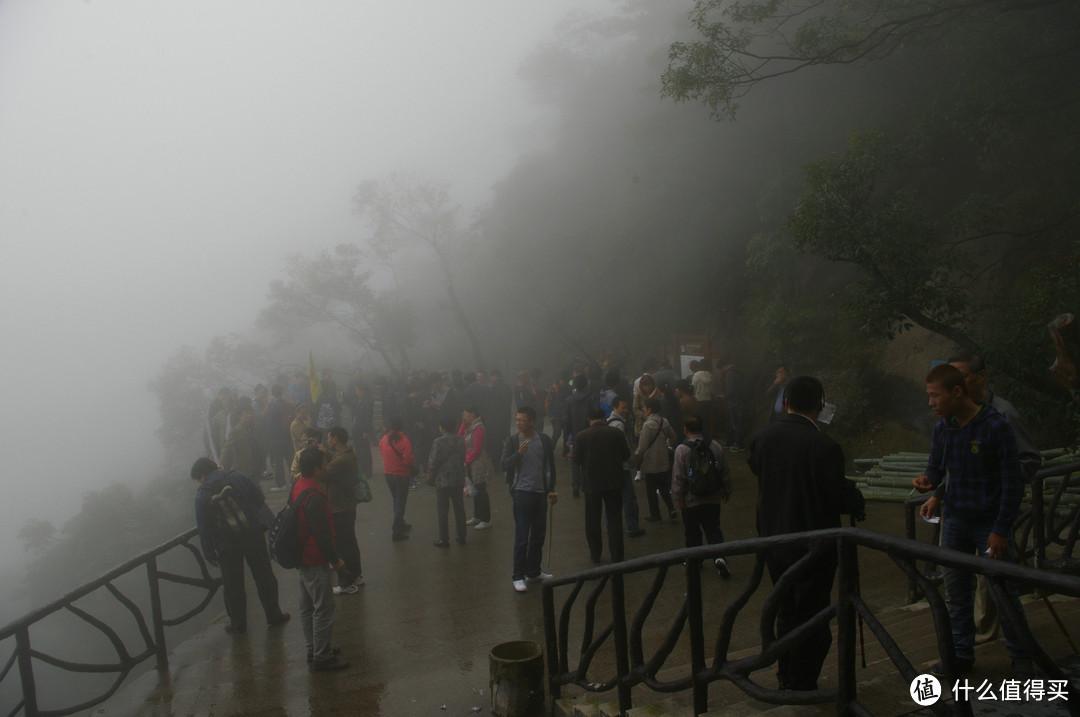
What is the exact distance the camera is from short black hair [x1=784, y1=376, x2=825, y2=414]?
3.44 metres

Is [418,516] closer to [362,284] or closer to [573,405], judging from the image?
[573,405]

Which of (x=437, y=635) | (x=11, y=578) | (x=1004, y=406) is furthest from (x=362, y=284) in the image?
(x=11, y=578)

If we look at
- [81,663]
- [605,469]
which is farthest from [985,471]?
[81,663]

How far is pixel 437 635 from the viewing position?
6.01 m

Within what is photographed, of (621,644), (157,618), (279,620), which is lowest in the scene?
(279,620)

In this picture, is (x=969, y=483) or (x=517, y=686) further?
(x=517, y=686)

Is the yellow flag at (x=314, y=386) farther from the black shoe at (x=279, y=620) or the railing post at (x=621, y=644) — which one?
the railing post at (x=621, y=644)

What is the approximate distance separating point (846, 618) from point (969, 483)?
153 centimetres

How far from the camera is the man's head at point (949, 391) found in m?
3.46

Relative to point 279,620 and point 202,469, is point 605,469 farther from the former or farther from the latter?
point 202,469

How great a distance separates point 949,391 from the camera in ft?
11.3

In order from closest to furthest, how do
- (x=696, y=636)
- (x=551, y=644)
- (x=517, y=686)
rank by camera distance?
1. (x=696, y=636)
2. (x=517, y=686)
3. (x=551, y=644)

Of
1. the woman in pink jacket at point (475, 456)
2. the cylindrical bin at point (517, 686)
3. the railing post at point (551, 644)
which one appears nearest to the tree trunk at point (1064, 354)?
the railing post at point (551, 644)

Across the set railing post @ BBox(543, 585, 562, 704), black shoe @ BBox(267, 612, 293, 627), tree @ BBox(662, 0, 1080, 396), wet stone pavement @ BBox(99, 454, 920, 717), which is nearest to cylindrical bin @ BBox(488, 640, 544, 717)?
railing post @ BBox(543, 585, 562, 704)
